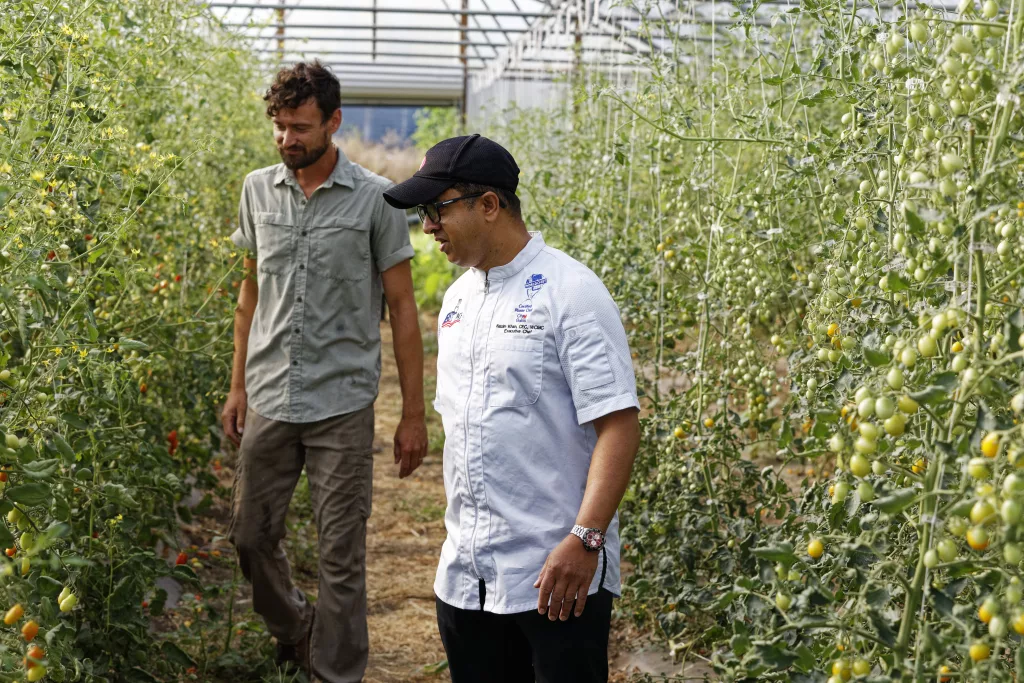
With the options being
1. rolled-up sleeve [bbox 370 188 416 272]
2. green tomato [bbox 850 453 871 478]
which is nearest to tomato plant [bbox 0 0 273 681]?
rolled-up sleeve [bbox 370 188 416 272]

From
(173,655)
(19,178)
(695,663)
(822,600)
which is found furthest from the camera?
(695,663)

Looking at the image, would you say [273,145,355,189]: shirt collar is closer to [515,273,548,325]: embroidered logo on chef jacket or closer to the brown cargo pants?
the brown cargo pants

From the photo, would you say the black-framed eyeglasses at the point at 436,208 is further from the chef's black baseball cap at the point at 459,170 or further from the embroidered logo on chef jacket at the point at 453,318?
the embroidered logo on chef jacket at the point at 453,318

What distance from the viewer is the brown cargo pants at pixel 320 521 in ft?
9.60

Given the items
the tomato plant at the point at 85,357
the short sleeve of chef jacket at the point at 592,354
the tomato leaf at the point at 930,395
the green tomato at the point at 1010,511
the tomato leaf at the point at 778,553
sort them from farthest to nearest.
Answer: the short sleeve of chef jacket at the point at 592,354 < the tomato plant at the point at 85,357 < the tomato leaf at the point at 778,553 < the tomato leaf at the point at 930,395 < the green tomato at the point at 1010,511

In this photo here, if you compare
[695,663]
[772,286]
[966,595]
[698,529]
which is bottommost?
[695,663]

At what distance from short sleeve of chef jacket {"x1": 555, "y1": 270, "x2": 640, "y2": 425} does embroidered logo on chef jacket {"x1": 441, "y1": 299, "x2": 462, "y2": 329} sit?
263 millimetres

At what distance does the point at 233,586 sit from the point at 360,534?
499 millimetres

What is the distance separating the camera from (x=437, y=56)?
13.3 metres

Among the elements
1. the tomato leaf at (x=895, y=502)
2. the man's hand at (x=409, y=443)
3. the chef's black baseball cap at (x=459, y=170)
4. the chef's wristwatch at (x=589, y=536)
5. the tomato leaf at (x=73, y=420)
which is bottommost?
the man's hand at (x=409, y=443)

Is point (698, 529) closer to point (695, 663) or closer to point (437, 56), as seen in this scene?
point (695, 663)

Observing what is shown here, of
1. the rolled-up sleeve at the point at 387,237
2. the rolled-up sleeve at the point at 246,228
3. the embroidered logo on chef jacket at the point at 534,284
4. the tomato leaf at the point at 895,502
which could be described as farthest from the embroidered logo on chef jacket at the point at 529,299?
the rolled-up sleeve at the point at 246,228

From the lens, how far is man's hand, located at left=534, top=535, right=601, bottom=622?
1817 millimetres

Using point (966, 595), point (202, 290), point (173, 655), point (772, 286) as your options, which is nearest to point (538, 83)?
point (202, 290)
